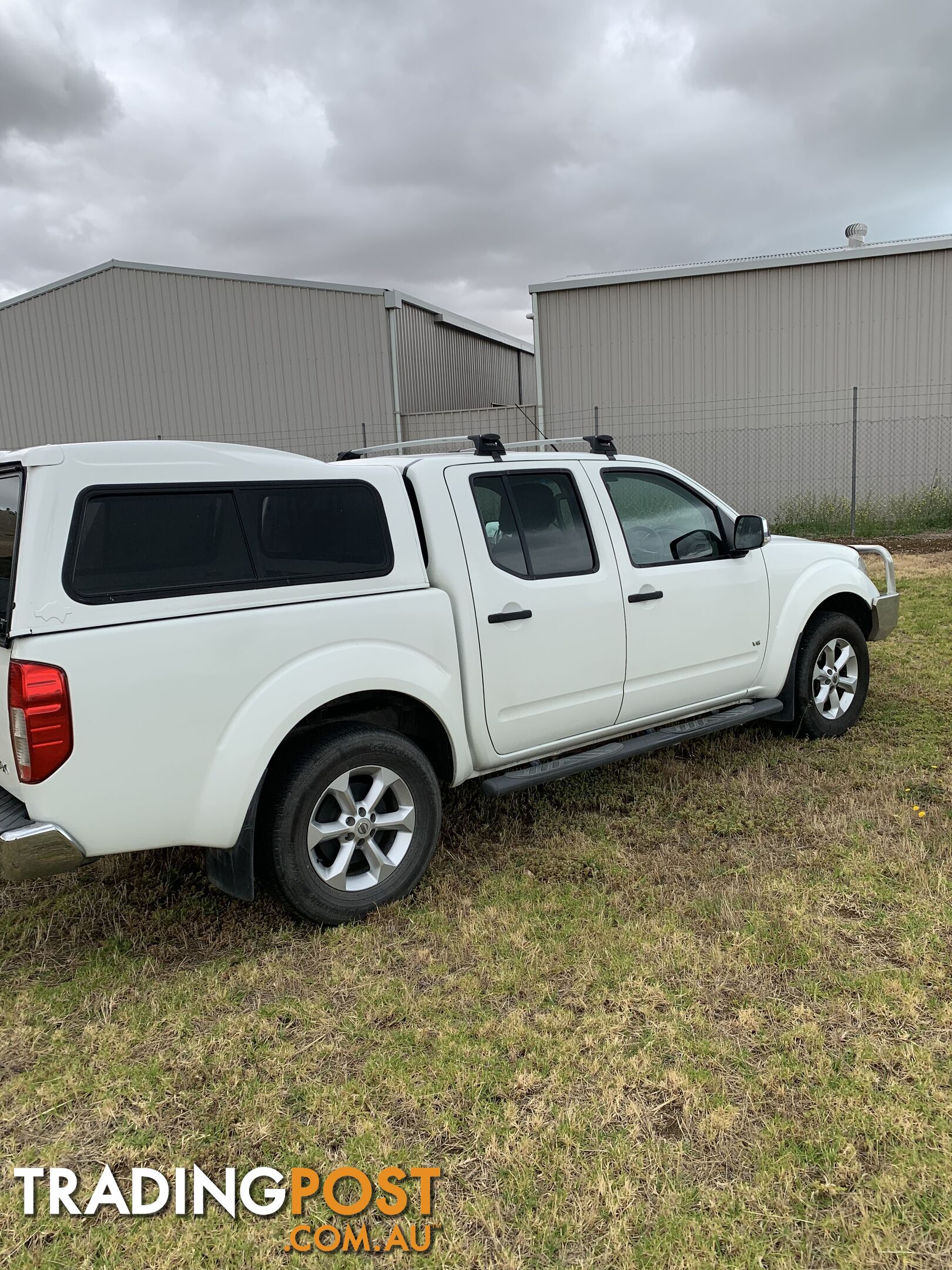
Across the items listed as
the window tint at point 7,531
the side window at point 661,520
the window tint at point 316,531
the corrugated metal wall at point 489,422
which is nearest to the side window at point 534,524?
the side window at point 661,520

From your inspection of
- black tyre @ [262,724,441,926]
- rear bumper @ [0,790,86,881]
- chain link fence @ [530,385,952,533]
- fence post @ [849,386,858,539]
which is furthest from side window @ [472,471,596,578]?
chain link fence @ [530,385,952,533]

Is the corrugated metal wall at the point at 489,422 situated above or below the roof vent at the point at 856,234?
below

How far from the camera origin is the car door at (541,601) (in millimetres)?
3895

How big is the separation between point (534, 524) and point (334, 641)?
124 cm

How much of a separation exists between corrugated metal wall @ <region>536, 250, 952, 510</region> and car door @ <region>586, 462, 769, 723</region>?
12.4 meters

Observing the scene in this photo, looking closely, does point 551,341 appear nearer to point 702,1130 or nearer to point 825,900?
point 825,900

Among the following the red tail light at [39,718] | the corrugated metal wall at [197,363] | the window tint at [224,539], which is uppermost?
the corrugated metal wall at [197,363]

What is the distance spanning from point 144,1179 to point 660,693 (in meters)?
3.07

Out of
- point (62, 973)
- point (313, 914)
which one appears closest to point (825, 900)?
point (313, 914)

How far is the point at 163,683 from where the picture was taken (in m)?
2.97

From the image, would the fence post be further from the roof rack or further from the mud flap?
the mud flap

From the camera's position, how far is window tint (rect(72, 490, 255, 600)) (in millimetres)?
2939

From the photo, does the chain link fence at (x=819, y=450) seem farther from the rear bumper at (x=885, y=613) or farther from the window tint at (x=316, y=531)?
the window tint at (x=316, y=531)

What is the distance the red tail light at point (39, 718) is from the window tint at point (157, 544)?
0.30 metres
